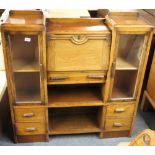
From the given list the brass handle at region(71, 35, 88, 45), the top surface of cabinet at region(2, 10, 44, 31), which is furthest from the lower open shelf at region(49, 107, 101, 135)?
the top surface of cabinet at region(2, 10, 44, 31)

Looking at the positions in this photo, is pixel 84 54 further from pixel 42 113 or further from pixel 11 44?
pixel 42 113

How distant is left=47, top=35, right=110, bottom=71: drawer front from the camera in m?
1.51

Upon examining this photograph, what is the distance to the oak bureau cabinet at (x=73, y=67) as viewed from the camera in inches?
58.9

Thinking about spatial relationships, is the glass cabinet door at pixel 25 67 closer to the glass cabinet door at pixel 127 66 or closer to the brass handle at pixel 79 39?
the brass handle at pixel 79 39

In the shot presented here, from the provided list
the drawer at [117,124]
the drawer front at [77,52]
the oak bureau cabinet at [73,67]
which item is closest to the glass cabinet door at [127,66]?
the oak bureau cabinet at [73,67]

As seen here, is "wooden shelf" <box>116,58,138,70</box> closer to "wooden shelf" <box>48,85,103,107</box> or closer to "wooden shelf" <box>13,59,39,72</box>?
"wooden shelf" <box>48,85,103,107</box>

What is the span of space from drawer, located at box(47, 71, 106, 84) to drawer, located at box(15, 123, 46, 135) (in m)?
0.46

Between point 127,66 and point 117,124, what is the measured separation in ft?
1.86

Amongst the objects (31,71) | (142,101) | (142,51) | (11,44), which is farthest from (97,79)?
(142,101)

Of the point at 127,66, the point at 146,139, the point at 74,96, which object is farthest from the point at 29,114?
the point at 146,139

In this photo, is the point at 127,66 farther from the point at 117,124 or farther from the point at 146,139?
the point at 146,139

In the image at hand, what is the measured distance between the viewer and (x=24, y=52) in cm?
161

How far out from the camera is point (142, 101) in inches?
94.9
